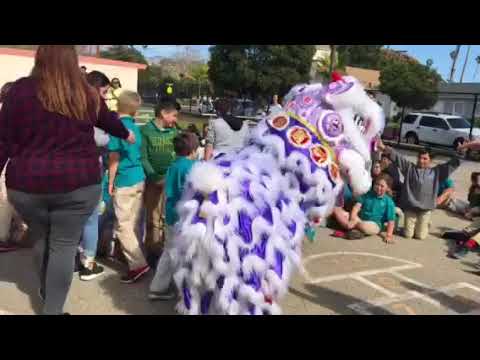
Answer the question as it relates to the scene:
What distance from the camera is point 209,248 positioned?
2.69 meters

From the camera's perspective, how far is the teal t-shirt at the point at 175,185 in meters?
3.44

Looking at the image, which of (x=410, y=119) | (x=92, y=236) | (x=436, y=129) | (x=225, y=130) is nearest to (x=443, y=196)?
(x=225, y=130)

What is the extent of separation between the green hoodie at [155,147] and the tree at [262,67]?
29791 millimetres

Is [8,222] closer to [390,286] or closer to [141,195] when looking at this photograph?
[141,195]

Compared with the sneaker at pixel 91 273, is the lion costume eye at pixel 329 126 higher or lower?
higher

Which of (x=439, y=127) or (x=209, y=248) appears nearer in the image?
(x=209, y=248)

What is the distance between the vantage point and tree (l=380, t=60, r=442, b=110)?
2297 cm

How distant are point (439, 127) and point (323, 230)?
49.4ft

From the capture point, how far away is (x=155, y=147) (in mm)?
4094

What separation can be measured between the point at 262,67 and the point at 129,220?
3078 centimetres

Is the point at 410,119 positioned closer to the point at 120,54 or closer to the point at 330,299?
the point at 330,299

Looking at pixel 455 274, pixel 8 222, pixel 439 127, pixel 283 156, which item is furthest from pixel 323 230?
pixel 439 127

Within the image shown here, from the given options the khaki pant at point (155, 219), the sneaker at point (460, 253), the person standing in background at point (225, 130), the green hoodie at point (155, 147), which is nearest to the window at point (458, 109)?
the sneaker at point (460, 253)

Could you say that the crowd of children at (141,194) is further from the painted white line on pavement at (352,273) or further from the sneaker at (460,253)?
the painted white line on pavement at (352,273)
